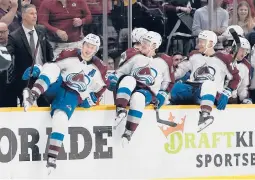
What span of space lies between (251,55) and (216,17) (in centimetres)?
39

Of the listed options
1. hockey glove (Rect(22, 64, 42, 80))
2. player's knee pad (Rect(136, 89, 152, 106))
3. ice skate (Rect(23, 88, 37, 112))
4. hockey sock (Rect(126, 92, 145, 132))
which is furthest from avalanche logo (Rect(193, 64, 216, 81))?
ice skate (Rect(23, 88, 37, 112))

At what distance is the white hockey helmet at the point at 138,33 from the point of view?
→ 7141 millimetres

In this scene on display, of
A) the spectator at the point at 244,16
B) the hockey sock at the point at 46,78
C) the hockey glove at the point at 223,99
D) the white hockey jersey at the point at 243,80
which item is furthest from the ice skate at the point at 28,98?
the spectator at the point at 244,16

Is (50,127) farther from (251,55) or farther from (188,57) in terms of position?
(251,55)

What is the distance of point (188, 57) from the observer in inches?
287

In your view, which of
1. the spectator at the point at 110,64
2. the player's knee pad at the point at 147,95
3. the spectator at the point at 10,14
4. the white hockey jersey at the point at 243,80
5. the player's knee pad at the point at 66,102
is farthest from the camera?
the white hockey jersey at the point at 243,80

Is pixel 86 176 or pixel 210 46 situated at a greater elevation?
pixel 210 46

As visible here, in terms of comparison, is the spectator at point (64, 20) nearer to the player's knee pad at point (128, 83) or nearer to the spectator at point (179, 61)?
the player's knee pad at point (128, 83)

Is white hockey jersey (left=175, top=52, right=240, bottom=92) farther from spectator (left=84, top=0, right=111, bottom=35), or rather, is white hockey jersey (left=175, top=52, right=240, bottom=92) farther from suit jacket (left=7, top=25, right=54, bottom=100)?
suit jacket (left=7, top=25, right=54, bottom=100)

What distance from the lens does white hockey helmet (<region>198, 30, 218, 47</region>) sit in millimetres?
7188

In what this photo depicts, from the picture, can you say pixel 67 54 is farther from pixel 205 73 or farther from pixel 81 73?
pixel 205 73

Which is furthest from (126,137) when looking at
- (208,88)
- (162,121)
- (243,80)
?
(243,80)

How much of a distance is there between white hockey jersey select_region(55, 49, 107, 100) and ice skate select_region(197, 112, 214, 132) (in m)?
0.74

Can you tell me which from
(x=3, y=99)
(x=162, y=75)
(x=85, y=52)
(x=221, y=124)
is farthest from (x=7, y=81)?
(x=221, y=124)
